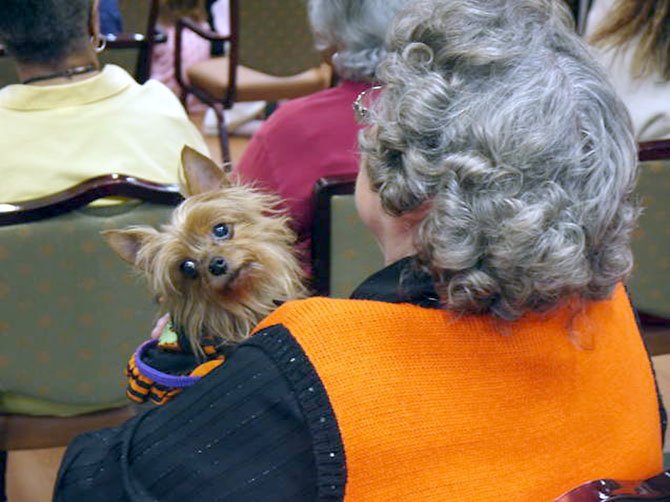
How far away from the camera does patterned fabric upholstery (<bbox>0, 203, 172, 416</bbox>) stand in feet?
5.61

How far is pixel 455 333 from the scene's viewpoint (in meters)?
0.97

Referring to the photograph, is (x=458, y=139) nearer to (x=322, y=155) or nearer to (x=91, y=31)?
(x=322, y=155)

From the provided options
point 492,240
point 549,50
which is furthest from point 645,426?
point 549,50

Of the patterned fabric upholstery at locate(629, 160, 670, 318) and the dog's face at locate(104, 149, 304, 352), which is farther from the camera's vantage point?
the patterned fabric upholstery at locate(629, 160, 670, 318)

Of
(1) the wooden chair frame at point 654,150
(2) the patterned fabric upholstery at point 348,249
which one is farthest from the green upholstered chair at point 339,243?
(1) the wooden chair frame at point 654,150

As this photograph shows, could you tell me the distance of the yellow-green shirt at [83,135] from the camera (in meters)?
1.95

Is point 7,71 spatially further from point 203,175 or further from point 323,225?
point 203,175

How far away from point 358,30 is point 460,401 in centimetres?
127

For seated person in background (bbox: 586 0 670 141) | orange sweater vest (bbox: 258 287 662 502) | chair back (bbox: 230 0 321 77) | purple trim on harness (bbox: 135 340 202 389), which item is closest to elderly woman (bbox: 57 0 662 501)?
orange sweater vest (bbox: 258 287 662 502)

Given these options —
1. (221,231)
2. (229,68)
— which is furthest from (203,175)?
(229,68)

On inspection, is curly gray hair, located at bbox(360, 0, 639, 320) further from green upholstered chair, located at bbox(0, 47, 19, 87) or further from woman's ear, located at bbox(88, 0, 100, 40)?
green upholstered chair, located at bbox(0, 47, 19, 87)

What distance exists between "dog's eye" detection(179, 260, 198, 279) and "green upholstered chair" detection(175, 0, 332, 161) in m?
3.05

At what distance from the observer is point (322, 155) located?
1976 mm

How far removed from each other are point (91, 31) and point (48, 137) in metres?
0.38
